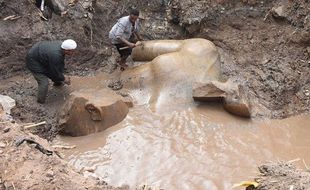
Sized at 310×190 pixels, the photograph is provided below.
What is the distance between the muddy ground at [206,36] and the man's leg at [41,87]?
A: 16 cm

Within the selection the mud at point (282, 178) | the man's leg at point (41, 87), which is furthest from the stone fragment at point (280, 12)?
the mud at point (282, 178)

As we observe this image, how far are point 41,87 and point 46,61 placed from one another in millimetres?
454

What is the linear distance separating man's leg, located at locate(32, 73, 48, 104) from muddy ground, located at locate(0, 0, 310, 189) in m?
0.16

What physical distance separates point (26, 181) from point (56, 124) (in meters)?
2.80

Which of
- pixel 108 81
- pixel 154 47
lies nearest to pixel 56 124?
pixel 108 81

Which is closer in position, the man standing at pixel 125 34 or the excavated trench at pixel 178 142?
the excavated trench at pixel 178 142

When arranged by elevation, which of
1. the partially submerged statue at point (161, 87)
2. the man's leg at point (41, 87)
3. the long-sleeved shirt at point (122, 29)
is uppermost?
the long-sleeved shirt at point (122, 29)

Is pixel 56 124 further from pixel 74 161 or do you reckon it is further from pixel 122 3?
pixel 122 3

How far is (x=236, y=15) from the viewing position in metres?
9.09

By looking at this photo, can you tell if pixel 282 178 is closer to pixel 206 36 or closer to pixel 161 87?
pixel 161 87

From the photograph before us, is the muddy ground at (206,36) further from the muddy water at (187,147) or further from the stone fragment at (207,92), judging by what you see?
the stone fragment at (207,92)

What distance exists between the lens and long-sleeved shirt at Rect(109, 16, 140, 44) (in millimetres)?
8109

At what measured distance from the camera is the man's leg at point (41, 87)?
7637mm

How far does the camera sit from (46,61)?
7.60 meters
